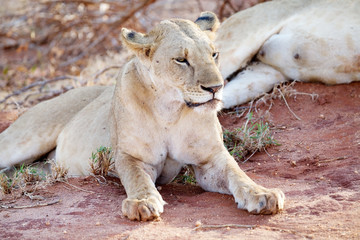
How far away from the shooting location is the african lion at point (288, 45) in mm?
5234

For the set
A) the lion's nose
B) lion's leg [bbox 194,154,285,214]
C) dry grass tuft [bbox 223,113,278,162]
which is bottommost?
dry grass tuft [bbox 223,113,278,162]

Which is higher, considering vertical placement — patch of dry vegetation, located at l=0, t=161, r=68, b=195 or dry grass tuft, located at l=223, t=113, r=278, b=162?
patch of dry vegetation, located at l=0, t=161, r=68, b=195

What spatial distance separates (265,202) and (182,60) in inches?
34.1

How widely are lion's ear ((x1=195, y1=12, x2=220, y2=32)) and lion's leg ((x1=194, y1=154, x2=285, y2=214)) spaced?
0.81 metres

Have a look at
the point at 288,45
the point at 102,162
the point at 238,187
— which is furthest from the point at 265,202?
the point at 288,45

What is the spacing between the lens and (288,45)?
5.42m

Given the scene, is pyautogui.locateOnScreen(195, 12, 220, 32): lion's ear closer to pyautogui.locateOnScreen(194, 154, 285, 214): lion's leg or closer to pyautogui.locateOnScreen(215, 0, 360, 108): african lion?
pyautogui.locateOnScreen(194, 154, 285, 214): lion's leg

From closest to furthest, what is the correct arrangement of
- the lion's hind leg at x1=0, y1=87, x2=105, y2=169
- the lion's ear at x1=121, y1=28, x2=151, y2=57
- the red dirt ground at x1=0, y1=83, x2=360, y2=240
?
the red dirt ground at x1=0, y1=83, x2=360, y2=240
the lion's ear at x1=121, y1=28, x2=151, y2=57
the lion's hind leg at x1=0, y1=87, x2=105, y2=169

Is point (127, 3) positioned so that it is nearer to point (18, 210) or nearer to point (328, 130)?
point (328, 130)

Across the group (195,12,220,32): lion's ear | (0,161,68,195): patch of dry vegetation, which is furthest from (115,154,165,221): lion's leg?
(195,12,220,32): lion's ear

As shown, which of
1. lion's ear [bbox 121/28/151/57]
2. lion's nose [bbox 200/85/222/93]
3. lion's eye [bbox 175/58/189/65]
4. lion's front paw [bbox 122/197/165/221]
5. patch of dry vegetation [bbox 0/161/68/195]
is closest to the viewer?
lion's front paw [bbox 122/197/165/221]

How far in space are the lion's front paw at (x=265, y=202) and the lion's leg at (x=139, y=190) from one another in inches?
17.6

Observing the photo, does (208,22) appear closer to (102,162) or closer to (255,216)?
(102,162)

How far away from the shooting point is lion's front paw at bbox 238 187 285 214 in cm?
297
